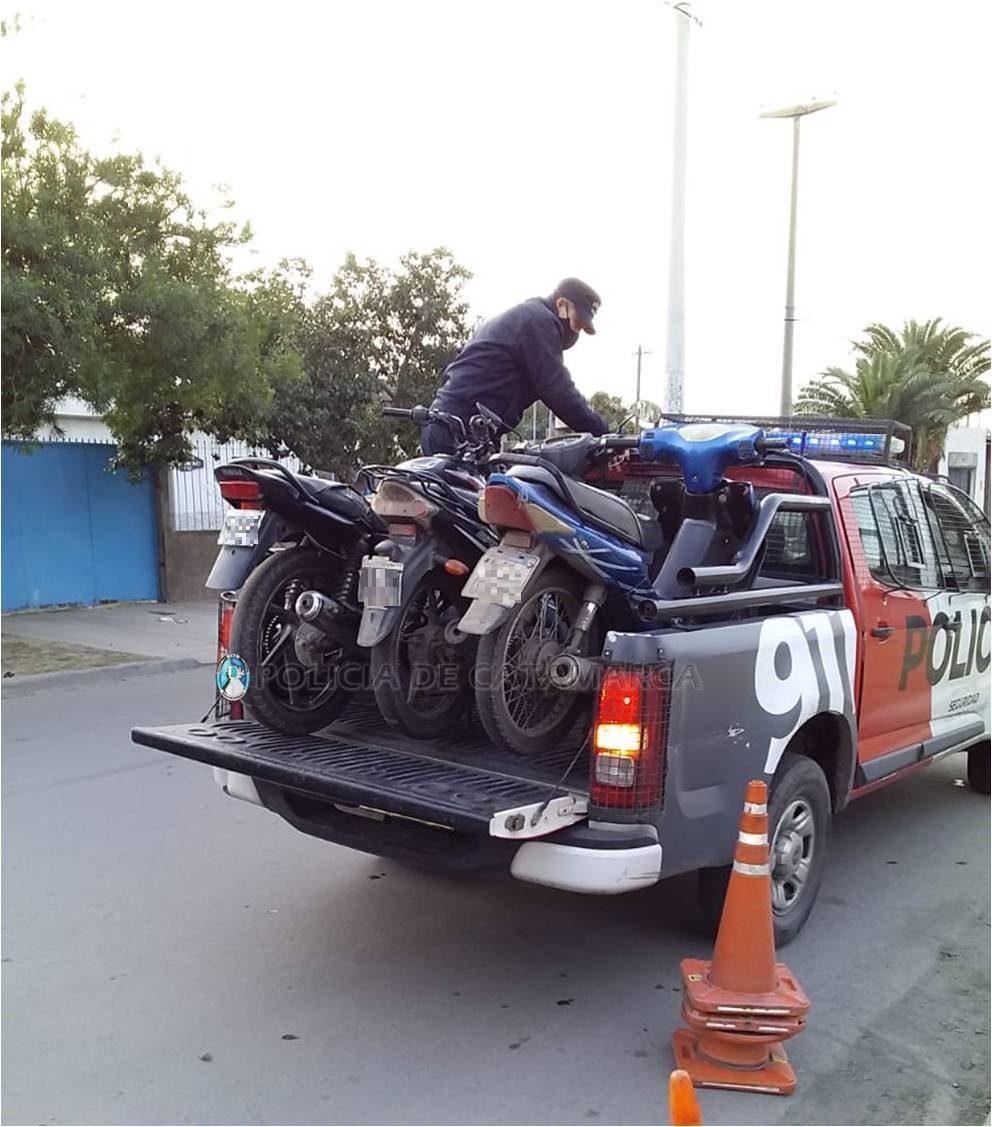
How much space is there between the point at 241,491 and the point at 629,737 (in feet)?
5.92

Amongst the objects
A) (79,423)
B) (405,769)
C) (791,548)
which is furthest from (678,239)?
(79,423)


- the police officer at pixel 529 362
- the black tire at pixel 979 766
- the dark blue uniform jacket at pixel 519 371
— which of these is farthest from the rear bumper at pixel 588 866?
the black tire at pixel 979 766

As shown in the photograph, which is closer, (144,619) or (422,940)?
(422,940)

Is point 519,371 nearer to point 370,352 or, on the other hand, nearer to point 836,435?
point 836,435

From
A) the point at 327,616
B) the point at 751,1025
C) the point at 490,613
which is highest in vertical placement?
the point at 490,613

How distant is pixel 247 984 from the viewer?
12.7 ft

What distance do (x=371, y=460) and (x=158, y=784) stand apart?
9.91m

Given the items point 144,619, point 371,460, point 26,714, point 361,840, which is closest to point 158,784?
point 26,714

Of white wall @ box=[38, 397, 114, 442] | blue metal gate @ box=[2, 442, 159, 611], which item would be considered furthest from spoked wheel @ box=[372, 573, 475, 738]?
white wall @ box=[38, 397, 114, 442]

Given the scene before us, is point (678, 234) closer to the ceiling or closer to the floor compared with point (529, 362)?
closer to the ceiling

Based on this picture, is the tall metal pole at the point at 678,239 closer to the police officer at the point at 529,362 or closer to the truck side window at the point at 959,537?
the truck side window at the point at 959,537

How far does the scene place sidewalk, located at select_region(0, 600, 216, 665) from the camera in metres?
10.9

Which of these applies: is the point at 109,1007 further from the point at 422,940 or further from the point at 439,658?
the point at 439,658

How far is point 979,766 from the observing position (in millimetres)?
6539
